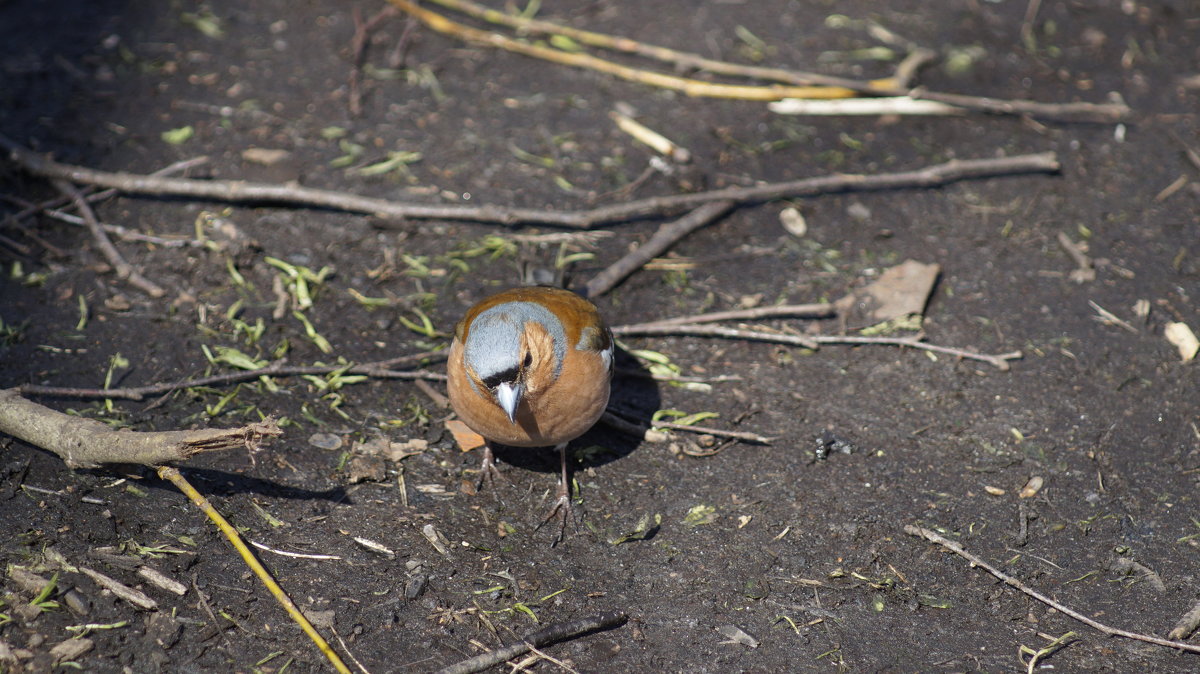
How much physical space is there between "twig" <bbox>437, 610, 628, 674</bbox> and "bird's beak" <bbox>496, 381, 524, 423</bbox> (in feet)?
2.65

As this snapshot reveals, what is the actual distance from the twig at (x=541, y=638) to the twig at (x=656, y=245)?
1944 mm

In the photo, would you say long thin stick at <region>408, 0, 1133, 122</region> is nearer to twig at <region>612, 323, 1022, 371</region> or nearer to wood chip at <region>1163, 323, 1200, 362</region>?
wood chip at <region>1163, 323, 1200, 362</region>

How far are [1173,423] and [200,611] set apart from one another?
429 centimetres

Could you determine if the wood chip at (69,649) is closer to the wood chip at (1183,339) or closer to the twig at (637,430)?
the twig at (637,430)

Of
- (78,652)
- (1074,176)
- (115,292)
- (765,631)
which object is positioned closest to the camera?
(78,652)

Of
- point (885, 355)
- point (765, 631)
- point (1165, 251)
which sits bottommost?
point (765, 631)

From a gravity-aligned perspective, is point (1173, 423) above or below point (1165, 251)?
below

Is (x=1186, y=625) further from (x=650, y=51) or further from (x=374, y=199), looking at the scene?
(x=650, y=51)

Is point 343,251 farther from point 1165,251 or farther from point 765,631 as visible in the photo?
point 1165,251

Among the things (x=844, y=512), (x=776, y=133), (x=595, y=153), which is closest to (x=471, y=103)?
(x=595, y=153)

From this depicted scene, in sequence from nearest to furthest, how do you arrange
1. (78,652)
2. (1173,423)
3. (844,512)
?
(78,652) < (844,512) < (1173,423)

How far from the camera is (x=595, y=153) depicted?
18.9 ft

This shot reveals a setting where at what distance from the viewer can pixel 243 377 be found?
4.18m

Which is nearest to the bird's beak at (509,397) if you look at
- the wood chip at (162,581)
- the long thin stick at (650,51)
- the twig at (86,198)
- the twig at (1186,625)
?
the wood chip at (162,581)
